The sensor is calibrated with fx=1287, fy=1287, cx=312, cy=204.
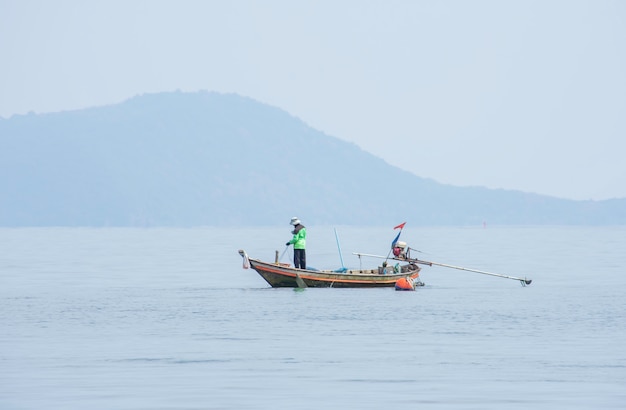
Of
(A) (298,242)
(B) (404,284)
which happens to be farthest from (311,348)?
(B) (404,284)

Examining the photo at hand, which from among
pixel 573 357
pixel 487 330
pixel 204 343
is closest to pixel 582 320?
pixel 487 330

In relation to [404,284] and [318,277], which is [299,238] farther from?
[404,284]

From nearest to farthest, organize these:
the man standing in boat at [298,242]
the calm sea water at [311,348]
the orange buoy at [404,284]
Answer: the calm sea water at [311,348] → the man standing in boat at [298,242] → the orange buoy at [404,284]

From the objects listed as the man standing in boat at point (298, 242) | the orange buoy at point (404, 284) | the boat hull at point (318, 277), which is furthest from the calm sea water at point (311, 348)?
the man standing in boat at point (298, 242)

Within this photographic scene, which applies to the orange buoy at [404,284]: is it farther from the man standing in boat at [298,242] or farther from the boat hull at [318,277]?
the man standing in boat at [298,242]

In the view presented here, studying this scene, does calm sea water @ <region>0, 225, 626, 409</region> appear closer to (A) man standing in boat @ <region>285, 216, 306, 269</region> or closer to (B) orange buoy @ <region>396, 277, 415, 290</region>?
(B) orange buoy @ <region>396, 277, 415, 290</region>

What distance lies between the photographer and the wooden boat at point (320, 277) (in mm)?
48875

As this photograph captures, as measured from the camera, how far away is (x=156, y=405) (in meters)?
22.7

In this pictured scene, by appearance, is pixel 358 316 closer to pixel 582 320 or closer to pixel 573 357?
pixel 582 320

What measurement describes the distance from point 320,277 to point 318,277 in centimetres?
8

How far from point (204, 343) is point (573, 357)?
9137mm

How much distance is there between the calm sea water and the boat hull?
349mm

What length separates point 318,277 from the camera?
49.0 metres

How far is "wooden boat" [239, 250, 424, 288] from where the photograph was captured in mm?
48875
